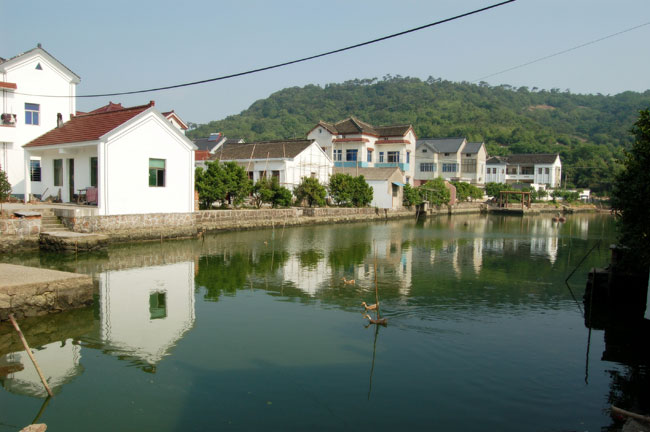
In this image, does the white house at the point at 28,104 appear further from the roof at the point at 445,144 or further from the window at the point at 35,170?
the roof at the point at 445,144

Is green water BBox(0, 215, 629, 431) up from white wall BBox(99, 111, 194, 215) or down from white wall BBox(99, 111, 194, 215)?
down

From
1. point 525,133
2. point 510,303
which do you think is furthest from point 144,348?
point 525,133

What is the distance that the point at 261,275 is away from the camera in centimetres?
1433

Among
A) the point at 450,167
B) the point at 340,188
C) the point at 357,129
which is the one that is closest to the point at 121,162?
the point at 340,188

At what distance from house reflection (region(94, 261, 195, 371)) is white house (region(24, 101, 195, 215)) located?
20.9 feet

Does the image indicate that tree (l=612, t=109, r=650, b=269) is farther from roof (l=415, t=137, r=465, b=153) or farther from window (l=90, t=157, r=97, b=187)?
roof (l=415, t=137, r=465, b=153)

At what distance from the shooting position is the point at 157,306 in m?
Result: 10.5

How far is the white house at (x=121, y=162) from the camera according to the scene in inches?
758

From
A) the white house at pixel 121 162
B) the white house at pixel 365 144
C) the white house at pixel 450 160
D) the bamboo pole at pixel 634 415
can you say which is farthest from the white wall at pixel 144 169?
the white house at pixel 450 160

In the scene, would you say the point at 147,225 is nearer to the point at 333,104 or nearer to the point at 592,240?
the point at 592,240

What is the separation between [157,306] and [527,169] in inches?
2783

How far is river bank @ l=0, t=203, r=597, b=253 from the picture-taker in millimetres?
A: 16359

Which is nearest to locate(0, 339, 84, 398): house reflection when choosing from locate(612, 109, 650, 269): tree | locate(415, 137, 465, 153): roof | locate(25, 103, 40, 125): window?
locate(612, 109, 650, 269): tree

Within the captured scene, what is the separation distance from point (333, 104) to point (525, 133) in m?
39.1
